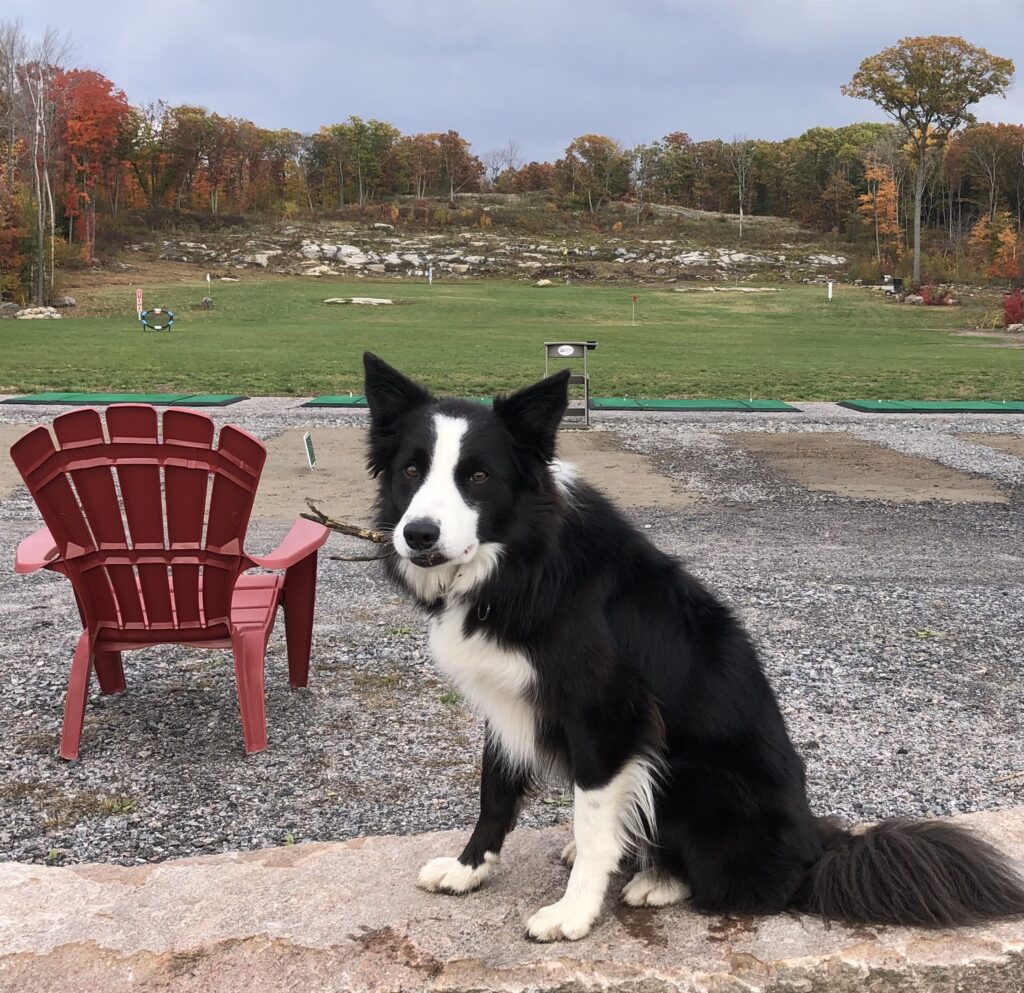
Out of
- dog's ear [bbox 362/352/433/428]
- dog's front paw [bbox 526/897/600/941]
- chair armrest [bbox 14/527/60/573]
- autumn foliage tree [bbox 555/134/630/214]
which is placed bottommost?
dog's front paw [bbox 526/897/600/941]

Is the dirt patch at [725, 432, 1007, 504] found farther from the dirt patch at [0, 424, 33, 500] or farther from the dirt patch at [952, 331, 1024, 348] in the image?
the dirt patch at [952, 331, 1024, 348]

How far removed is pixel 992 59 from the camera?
174 ft

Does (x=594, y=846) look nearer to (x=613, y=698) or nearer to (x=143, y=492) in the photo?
(x=613, y=698)

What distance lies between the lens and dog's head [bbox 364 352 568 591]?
2475 millimetres

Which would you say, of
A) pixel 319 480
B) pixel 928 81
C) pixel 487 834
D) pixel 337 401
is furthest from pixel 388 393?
pixel 928 81

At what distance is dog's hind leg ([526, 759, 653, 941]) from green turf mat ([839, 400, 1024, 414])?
15474mm

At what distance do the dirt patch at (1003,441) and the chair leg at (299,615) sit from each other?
10954 millimetres

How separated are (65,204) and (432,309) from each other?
33.2m

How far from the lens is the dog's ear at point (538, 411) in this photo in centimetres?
258

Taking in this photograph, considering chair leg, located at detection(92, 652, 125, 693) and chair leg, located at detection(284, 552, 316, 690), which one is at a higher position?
chair leg, located at detection(284, 552, 316, 690)

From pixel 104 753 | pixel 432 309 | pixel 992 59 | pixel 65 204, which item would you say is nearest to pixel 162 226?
pixel 65 204

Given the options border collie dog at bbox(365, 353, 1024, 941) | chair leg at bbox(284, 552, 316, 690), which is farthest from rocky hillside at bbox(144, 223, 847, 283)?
border collie dog at bbox(365, 353, 1024, 941)

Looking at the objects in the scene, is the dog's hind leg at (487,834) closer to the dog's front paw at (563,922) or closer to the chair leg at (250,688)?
the dog's front paw at (563,922)

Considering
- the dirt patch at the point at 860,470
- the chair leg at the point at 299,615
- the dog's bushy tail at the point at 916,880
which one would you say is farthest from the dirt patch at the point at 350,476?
the dog's bushy tail at the point at 916,880
